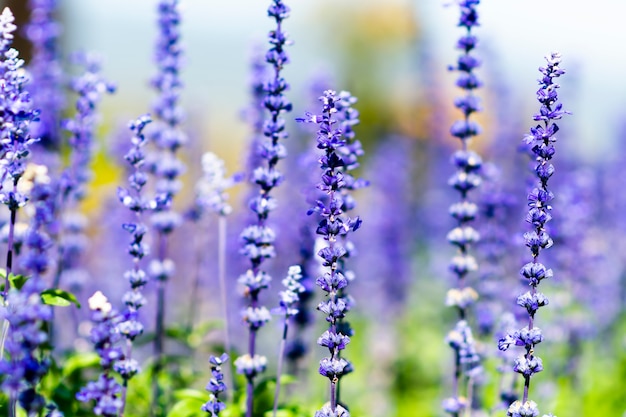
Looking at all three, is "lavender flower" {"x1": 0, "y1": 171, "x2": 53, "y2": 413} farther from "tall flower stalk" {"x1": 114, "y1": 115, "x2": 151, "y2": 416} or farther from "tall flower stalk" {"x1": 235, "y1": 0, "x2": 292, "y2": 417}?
"tall flower stalk" {"x1": 235, "y1": 0, "x2": 292, "y2": 417}

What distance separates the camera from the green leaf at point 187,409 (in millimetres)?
4273

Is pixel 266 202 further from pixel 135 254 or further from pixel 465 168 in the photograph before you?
pixel 465 168

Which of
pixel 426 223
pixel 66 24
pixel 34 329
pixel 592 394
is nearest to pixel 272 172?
pixel 34 329

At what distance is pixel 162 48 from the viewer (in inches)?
210

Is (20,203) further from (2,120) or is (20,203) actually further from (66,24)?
(66,24)

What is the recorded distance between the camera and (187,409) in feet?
14.2

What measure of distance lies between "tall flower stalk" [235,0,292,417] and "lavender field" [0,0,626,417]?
1cm

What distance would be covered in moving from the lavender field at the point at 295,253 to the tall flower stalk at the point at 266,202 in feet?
0.04

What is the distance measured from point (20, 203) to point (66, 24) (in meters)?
15.5

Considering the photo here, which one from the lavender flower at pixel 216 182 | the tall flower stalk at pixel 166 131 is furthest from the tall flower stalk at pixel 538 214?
the tall flower stalk at pixel 166 131

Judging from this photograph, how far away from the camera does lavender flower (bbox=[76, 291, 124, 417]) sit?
315 cm

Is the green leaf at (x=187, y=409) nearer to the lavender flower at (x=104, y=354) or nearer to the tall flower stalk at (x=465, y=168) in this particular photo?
the lavender flower at (x=104, y=354)

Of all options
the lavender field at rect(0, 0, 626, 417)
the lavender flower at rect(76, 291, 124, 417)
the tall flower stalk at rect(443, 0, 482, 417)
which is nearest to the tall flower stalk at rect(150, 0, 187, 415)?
the lavender field at rect(0, 0, 626, 417)

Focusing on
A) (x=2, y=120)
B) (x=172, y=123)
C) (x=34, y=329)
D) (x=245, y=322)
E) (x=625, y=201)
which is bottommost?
(x=34, y=329)
